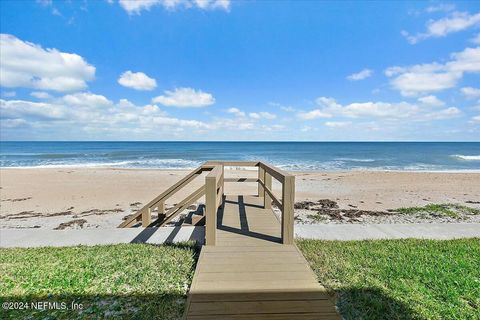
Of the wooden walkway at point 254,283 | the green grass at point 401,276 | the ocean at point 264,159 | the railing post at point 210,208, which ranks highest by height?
the railing post at point 210,208

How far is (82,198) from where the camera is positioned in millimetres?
10531

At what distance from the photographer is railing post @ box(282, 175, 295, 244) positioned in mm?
3844

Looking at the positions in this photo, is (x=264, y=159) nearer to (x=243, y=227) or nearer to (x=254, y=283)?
(x=243, y=227)

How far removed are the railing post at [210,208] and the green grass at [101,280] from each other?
16.9 inches

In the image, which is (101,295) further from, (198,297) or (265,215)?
(265,215)

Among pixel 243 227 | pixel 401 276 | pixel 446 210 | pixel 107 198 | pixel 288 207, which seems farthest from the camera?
pixel 107 198

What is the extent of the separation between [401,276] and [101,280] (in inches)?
160

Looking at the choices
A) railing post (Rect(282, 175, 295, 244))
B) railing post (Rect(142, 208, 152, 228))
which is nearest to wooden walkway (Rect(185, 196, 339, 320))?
railing post (Rect(282, 175, 295, 244))

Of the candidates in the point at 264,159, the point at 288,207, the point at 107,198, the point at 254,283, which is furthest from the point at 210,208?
the point at 264,159

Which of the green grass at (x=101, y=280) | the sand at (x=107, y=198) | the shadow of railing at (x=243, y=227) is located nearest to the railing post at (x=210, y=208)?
the green grass at (x=101, y=280)

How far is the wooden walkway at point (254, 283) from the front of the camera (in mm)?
2395

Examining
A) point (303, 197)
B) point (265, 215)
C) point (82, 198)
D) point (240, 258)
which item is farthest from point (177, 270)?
point (82, 198)

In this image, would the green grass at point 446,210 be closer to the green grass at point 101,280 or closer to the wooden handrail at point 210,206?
the wooden handrail at point 210,206

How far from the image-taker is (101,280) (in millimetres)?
3258
